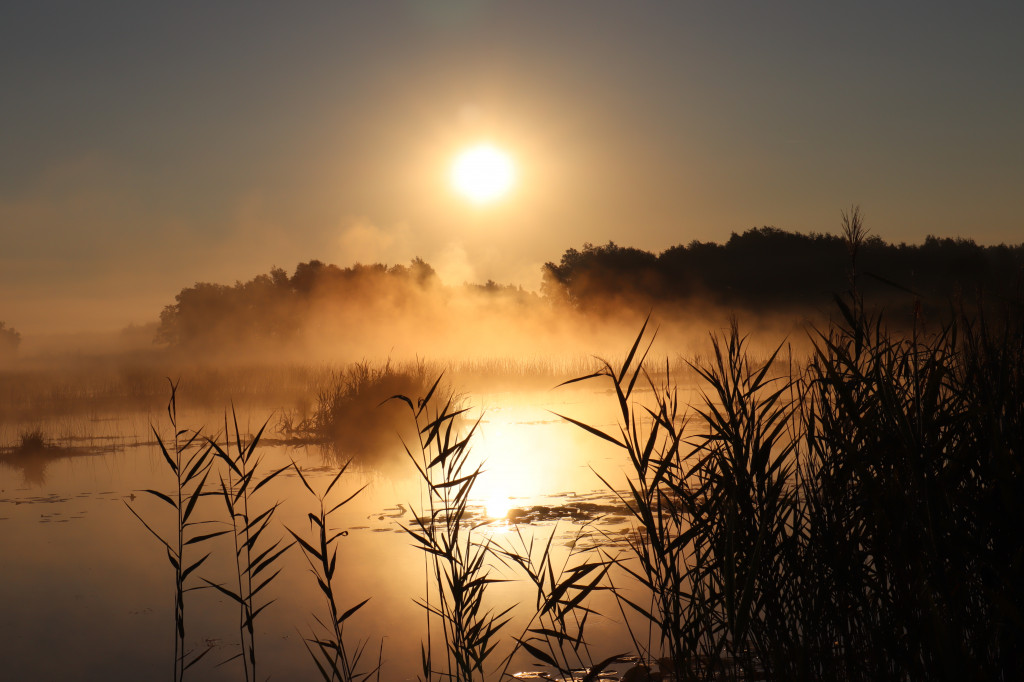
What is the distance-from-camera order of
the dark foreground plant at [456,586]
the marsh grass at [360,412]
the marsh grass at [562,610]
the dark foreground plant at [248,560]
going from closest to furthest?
the marsh grass at [562,610], the dark foreground plant at [456,586], the dark foreground plant at [248,560], the marsh grass at [360,412]

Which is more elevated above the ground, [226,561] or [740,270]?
[740,270]

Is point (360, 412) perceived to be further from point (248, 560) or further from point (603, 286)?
point (603, 286)

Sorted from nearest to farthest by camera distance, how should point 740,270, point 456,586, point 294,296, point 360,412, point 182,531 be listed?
1. point 456,586
2. point 182,531
3. point 360,412
4. point 740,270
5. point 294,296

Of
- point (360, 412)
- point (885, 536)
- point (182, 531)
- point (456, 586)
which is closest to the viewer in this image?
point (885, 536)

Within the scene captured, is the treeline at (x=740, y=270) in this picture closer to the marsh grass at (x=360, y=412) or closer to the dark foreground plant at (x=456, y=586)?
the marsh grass at (x=360, y=412)

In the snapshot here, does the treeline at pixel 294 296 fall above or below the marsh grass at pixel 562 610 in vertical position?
above

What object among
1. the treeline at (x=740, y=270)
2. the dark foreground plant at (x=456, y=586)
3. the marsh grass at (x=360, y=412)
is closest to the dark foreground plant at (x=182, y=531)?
the dark foreground plant at (x=456, y=586)

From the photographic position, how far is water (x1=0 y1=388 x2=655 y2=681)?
13.4 ft

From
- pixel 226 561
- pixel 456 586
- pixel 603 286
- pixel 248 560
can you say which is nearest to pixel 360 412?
pixel 226 561

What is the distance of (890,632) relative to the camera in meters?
2.07

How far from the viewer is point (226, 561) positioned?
5.61 m

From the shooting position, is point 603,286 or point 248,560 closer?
point 248,560

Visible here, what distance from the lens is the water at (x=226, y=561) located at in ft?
13.4

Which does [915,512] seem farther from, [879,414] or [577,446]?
[577,446]
